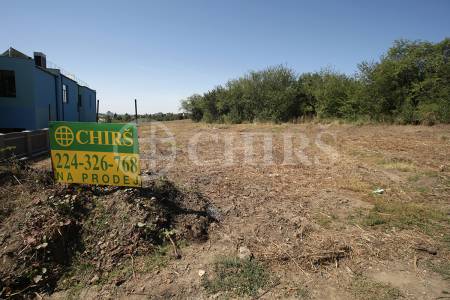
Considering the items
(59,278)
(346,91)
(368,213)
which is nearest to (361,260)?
(368,213)

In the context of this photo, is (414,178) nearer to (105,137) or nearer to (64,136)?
(105,137)

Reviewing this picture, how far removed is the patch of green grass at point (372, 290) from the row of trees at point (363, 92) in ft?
47.7

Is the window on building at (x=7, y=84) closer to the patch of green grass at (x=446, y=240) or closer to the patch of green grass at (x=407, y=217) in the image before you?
the patch of green grass at (x=407, y=217)

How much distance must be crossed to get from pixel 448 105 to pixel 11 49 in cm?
2312

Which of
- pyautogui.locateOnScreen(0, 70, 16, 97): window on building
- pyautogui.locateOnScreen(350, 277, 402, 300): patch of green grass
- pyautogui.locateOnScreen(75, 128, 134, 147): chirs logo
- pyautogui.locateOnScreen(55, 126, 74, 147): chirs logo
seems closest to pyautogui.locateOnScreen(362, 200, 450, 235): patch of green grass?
pyautogui.locateOnScreen(350, 277, 402, 300): patch of green grass

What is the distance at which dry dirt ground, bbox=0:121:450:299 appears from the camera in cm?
255

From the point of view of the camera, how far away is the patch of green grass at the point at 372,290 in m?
2.38

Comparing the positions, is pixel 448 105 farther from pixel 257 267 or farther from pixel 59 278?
pixel 59 278

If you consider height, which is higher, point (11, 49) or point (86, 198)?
point (11, 49)

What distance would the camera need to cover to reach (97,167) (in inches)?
151

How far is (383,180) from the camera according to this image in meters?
5.86

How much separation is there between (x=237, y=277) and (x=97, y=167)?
7.99 feet

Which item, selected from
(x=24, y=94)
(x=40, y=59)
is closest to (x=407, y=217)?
(x=24, y=94)

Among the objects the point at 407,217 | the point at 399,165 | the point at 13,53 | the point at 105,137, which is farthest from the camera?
the point at 13,53
